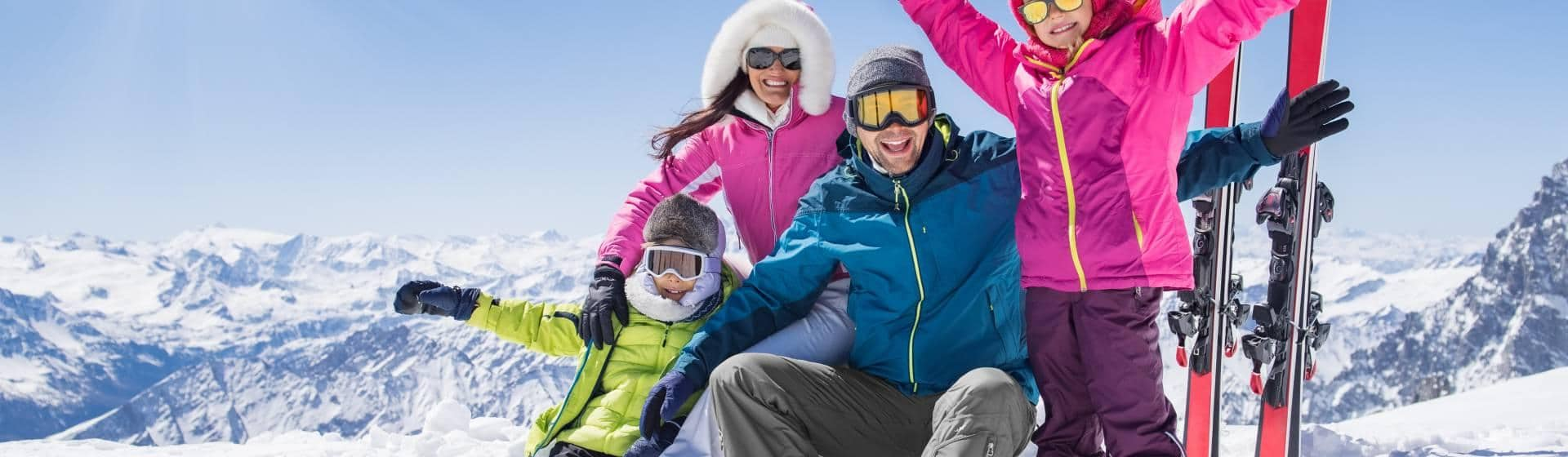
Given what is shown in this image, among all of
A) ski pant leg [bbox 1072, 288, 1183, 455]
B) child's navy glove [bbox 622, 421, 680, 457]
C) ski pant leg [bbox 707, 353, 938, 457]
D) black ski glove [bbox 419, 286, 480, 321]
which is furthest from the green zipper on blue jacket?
black ski glove [bbox 419, 286, 480, 321]

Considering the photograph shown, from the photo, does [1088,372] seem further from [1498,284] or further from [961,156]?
[1498,284]

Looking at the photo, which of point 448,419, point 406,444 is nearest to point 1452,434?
point 448,419

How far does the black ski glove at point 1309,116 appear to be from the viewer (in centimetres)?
271

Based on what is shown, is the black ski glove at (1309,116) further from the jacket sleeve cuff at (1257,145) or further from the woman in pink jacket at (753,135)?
the woman in pink jacket at (753,135)

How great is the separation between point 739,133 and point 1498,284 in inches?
8642

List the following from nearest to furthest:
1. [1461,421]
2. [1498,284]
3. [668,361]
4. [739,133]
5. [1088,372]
→ [1088,372]
[668,361]
[739,133]
[1461,421]
[1498,284]

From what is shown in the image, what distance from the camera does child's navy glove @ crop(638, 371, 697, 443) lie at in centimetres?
311

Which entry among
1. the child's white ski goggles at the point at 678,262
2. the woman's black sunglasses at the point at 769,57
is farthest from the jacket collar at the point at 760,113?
the child's white ski goggles at the point at 678,262

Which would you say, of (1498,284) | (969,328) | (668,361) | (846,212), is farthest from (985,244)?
(1498,284)

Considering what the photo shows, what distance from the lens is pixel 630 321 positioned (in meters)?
3.80

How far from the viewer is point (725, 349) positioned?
128 inches

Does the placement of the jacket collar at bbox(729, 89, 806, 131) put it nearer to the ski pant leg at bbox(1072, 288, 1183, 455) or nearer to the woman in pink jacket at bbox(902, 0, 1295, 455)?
the woman in pink jacket at bbox(902, 0, 1295, 455)

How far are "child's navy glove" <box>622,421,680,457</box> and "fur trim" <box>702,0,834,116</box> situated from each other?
1.52 metres

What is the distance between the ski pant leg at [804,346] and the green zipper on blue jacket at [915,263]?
44cm
